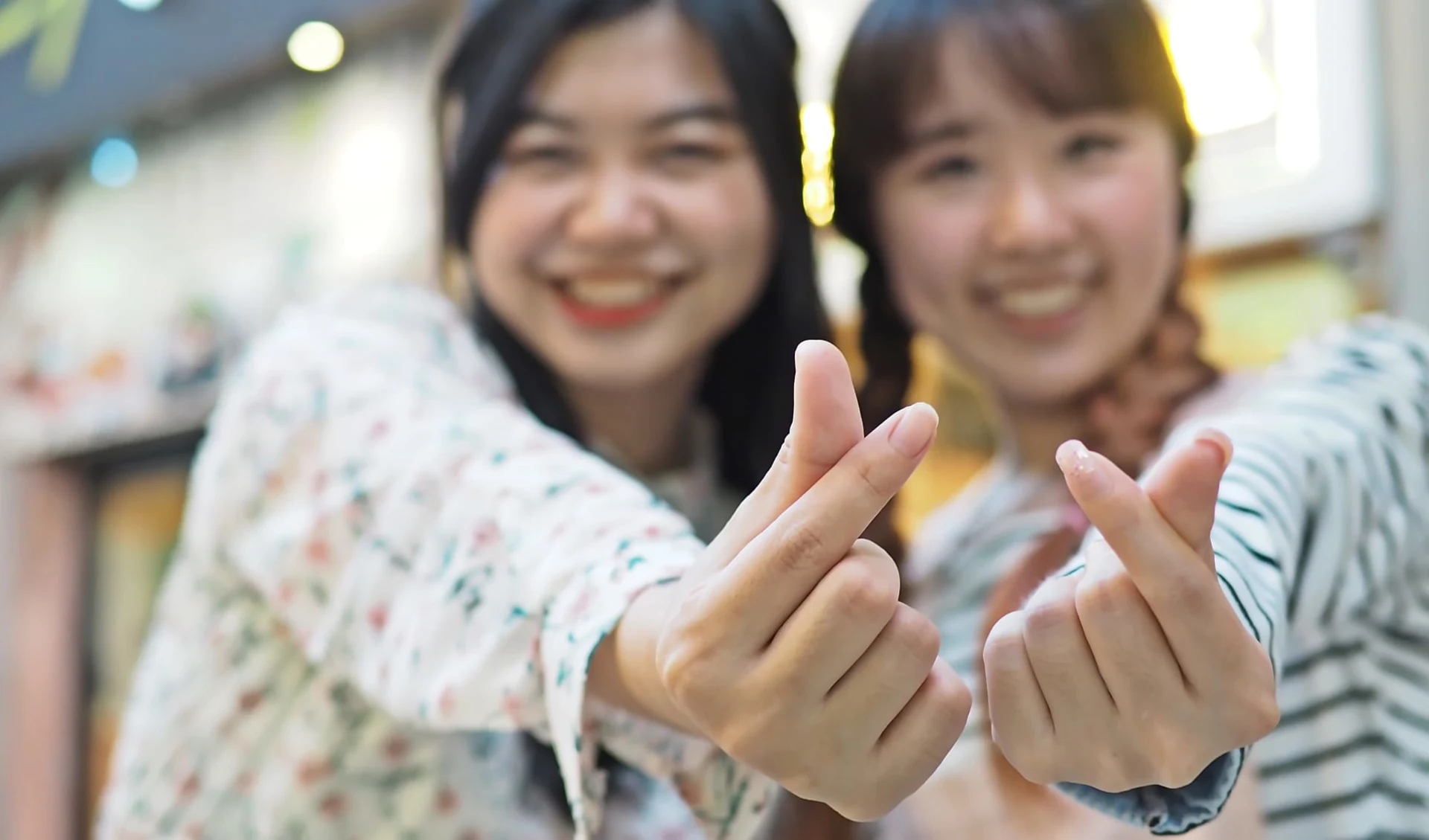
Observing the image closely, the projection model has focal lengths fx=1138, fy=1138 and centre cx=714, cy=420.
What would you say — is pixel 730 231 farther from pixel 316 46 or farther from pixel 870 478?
pixel 316 46

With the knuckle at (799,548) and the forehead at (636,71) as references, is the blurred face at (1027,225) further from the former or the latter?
the knuckle at (799,548)

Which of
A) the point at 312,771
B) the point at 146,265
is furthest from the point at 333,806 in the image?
the point at 146,265

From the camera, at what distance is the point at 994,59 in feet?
1.51

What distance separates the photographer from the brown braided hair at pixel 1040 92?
0.46 m

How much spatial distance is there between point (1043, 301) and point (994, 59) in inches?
3.9

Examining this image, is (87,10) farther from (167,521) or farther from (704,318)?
(167,521)

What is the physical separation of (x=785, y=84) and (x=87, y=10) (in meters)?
0.58

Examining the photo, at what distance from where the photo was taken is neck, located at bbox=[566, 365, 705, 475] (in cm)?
52

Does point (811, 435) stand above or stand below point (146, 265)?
above

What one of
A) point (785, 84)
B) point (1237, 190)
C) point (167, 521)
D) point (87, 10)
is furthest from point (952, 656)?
point (167, 521)

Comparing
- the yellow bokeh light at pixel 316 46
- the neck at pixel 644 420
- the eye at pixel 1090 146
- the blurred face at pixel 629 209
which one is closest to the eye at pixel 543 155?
the blurred face at pixel 629 209

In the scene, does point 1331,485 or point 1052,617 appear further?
point 1331,485

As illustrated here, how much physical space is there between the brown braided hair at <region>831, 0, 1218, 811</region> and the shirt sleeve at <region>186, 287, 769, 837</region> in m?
0.14

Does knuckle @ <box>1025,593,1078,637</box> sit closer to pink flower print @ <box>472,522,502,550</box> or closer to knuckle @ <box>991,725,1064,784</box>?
knuckle @ <box>991,725,1064,784</box>
